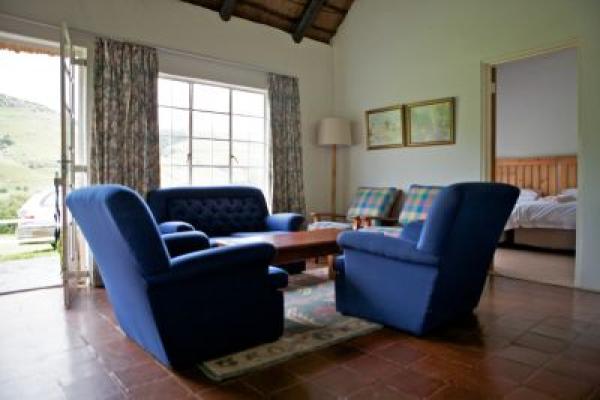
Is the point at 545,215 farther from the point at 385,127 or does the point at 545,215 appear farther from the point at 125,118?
the point at 125,118

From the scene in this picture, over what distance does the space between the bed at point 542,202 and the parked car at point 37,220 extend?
20.5ft

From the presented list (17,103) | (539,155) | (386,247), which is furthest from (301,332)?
(17,103)

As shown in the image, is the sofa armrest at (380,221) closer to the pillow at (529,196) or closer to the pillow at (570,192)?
the pillow at (529,196)

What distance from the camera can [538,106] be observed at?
280 inches

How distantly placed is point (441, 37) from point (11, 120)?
6.39 metres

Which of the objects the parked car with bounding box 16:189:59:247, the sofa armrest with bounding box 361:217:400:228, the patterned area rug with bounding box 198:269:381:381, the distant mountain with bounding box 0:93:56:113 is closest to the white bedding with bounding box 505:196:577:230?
the sofa armrest with bounding box 361:217:400:228

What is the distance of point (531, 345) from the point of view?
244 cm

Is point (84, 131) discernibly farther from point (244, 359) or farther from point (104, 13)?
point (244, 359)

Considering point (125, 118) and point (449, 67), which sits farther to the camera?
point (449, 67)

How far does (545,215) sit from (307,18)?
403cm

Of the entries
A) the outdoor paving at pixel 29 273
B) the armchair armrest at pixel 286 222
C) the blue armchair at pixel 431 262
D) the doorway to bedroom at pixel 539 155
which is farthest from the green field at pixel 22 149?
the doorway to bedroom at pixel 539 155

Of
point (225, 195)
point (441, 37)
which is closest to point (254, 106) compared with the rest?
point (225, 195)

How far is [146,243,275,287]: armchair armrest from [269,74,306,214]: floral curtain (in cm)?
313

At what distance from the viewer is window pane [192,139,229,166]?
4.90m
